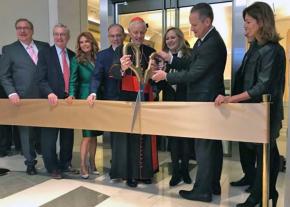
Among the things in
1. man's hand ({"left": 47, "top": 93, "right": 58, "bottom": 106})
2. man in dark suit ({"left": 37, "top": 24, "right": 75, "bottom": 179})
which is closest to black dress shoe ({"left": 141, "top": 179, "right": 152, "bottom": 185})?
man in dark suit ({"left": 37, "top": 24, "right": 75, "bottom": 179})

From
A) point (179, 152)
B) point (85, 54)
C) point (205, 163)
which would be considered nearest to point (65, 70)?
point (85, 54)

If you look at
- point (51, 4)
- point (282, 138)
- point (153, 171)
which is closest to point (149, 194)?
point (153, 171)

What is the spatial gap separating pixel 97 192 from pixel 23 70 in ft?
4.91

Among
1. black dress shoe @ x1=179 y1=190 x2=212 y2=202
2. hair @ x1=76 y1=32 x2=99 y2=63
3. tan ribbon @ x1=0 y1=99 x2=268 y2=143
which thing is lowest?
black dress shoe @ x1=179 y1=190 x2=212 y2=202

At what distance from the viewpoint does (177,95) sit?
2990 millimetres

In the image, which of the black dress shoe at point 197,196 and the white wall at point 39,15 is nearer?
the black dress shoe at point 197,196

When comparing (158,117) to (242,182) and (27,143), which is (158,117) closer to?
(242,182)

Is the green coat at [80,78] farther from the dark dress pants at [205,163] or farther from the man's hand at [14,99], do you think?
the dark dress pants at [205,163]

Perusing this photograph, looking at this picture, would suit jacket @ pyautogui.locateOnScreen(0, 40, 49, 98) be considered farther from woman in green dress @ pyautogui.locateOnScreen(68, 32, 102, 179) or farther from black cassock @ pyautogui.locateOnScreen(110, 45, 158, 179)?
black cassock @ pyautogui.locateOnScreen(110, 45, 158, 179)

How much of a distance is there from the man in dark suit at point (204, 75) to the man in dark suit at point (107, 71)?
656 mm

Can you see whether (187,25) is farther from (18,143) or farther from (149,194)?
(18,143)

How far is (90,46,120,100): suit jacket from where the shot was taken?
2.94 metres

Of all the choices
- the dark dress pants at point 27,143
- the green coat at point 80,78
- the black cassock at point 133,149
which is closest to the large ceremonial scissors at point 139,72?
the black cassock at point 133,149

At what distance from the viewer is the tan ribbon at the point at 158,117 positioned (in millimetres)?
2070
